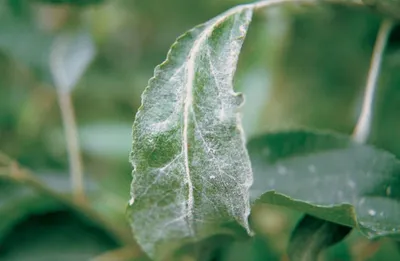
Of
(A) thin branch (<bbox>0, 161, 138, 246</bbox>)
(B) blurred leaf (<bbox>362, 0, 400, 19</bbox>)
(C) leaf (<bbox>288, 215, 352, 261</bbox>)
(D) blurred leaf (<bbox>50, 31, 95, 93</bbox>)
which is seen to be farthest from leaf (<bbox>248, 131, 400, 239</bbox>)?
(D) blurred leaf (<bbox>50, 31, 95, 93</bbox>)

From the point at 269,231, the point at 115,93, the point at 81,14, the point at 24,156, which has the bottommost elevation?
the point at 269,231

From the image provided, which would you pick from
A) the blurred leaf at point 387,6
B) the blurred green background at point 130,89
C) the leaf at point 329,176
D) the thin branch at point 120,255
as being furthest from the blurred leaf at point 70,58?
the blurred leaf at point 387,6

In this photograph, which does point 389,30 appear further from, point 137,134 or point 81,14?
point 81,14

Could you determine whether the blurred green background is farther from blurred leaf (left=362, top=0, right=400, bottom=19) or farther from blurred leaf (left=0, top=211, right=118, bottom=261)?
blurred leaf (left=362, top=0, right=400, bottom=19)

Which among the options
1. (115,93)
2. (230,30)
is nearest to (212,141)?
(230,30)

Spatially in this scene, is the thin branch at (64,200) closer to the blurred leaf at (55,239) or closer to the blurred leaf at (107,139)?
the blurred leaf at (55,239)

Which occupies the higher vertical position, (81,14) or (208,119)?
(81,14)
